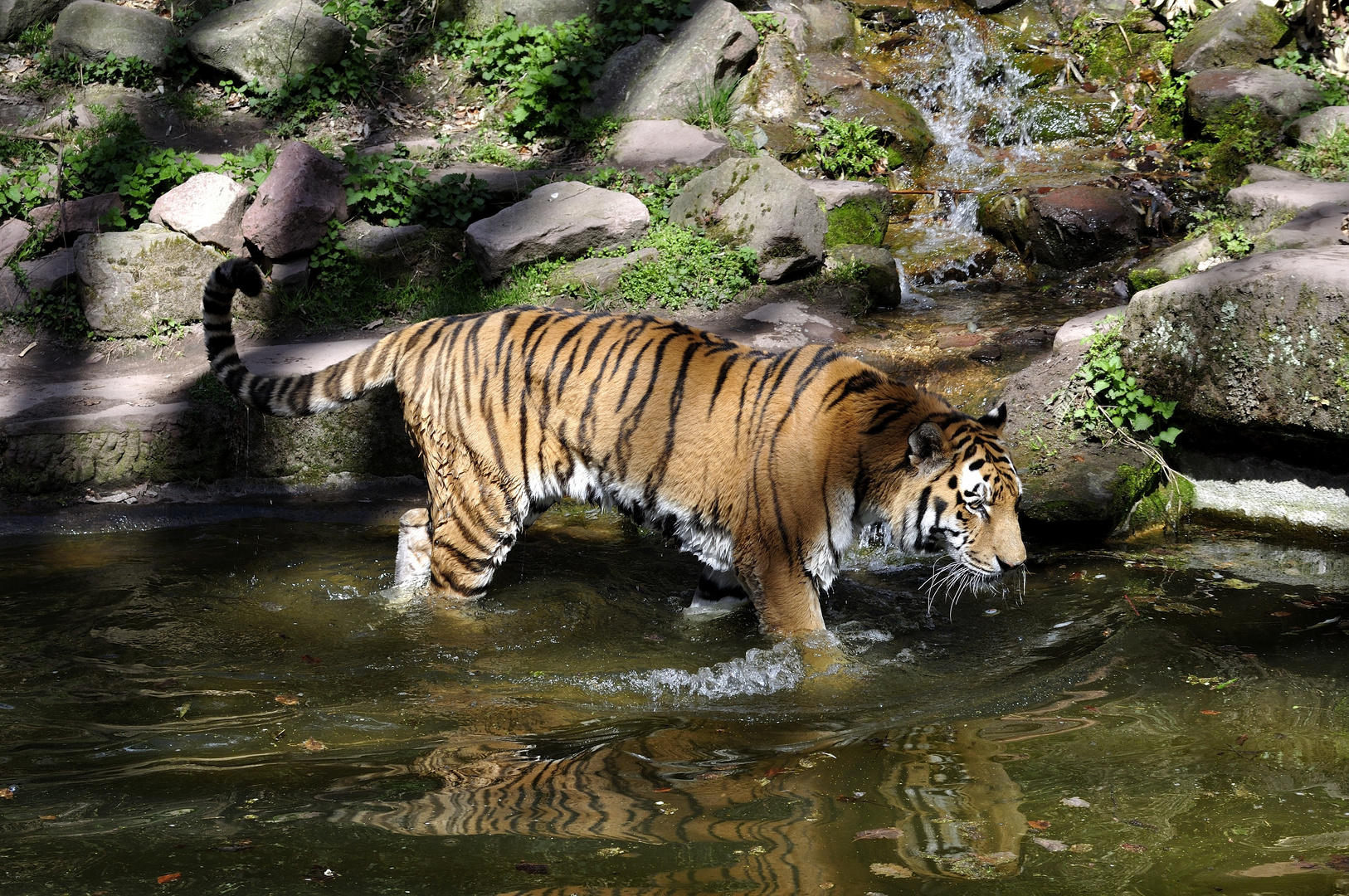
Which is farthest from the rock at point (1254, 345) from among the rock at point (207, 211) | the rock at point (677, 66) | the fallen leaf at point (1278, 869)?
the rock at point (207, 211)

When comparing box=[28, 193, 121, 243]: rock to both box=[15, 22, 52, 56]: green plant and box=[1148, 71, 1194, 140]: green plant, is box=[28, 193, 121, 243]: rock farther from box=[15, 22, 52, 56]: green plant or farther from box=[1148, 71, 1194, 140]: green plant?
box=[1148, 71, 1194, 140]: green plant

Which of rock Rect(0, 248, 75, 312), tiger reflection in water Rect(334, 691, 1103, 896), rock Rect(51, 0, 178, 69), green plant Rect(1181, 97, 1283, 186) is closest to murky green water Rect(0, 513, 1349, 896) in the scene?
tiger reflection in water Rect(334, 691, 1103, 896)

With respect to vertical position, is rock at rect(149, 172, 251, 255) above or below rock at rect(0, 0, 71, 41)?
below

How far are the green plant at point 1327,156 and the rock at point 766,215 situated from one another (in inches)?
125

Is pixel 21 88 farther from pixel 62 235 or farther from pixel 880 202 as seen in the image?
pixel 880 202

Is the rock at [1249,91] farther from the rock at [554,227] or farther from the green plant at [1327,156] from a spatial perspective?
the rock at [554,227]

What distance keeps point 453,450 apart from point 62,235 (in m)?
4.98

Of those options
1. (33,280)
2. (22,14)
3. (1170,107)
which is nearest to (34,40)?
(22,14)

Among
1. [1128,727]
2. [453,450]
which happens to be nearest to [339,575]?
[453,450]

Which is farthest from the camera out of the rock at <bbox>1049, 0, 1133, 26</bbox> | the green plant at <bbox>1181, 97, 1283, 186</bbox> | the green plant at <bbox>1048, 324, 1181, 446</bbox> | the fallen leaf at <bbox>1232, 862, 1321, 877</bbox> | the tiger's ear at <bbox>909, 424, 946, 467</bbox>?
the rock at <bbox>1049, 0, 1133, 26</bbox>

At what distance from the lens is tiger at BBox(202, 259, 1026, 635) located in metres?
3.75

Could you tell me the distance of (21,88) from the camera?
30.0 ft

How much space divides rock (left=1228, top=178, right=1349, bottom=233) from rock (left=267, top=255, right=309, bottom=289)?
5941mm

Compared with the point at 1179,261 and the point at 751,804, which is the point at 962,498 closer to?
the point at 751,804
